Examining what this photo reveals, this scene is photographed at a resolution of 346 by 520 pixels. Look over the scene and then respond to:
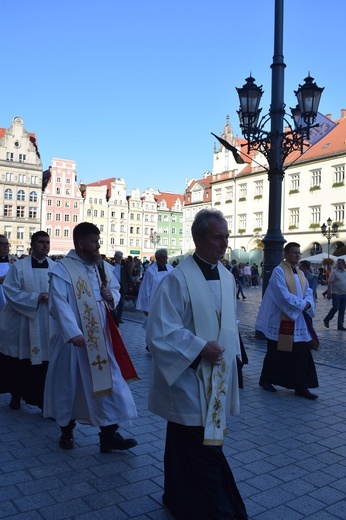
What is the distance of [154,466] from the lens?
4145mm

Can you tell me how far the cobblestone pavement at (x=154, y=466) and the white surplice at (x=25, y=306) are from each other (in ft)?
2.39

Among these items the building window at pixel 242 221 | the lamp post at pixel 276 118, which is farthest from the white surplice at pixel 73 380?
the building window at pixel 242 221

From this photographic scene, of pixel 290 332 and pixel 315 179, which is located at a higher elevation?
pixel 315 179

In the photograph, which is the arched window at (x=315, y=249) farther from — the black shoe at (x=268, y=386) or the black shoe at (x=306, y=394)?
the black shoe at (x=306, y=394)

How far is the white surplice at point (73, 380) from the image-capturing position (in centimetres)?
436

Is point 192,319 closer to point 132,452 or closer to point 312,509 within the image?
point 312,509

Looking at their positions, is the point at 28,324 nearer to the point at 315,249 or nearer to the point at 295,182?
the point at 315,249

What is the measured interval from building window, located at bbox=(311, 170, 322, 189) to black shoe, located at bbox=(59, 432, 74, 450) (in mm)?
46261

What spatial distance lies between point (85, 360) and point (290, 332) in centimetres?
324

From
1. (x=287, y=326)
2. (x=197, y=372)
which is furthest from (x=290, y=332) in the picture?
(x=197, y=372)

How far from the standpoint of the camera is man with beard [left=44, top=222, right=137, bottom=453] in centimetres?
436

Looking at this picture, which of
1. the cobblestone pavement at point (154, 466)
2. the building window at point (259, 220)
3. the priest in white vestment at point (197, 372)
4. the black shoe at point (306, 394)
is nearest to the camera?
the priest in white vestment at point (197, 372)

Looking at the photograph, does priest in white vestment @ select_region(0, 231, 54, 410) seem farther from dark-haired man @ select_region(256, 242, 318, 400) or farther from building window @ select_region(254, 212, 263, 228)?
building window @ select_region(254, 212, 263, 228)

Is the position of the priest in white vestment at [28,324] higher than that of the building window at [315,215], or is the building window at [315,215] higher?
the building window at [315,215]
